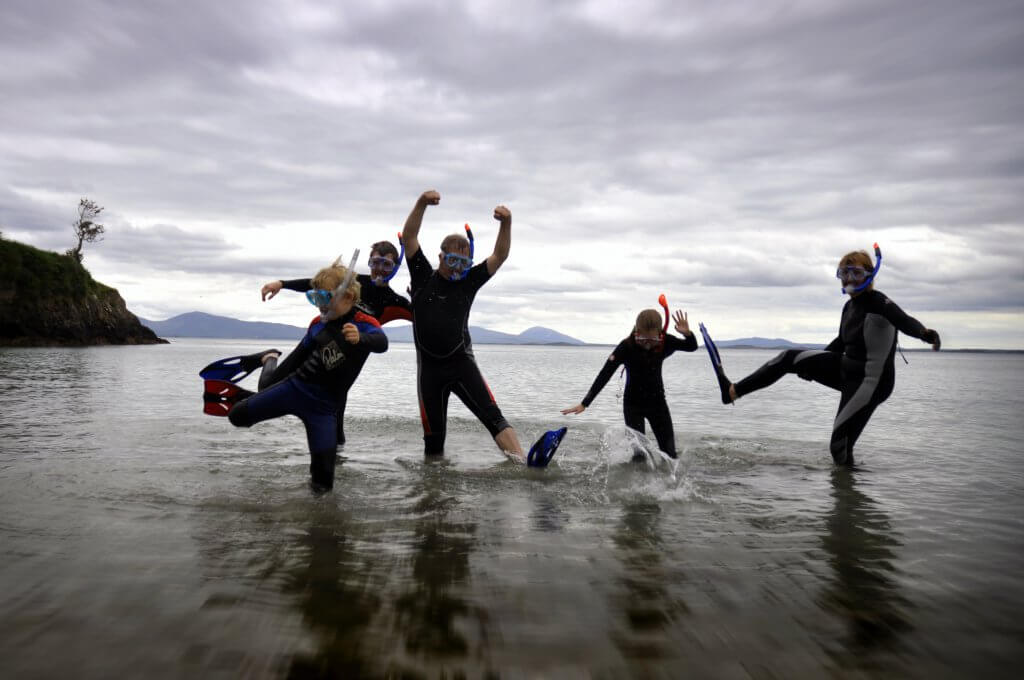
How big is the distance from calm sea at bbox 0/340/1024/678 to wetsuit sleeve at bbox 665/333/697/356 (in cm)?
138

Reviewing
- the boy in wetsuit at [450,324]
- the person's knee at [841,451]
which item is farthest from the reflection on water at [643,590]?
the person's knee at [841,451]

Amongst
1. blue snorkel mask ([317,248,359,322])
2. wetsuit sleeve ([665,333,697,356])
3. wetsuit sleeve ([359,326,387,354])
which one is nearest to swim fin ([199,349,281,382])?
blue snorkel mask ([317,248,359,322])

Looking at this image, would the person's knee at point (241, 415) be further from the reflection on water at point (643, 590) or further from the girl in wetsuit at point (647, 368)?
the girl in wetsuit at point (647, 368)

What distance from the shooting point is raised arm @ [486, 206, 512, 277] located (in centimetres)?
637

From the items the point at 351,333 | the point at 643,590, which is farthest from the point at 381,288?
the point at 643,590

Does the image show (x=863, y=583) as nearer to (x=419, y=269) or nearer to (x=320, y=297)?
(x=320, y=297)

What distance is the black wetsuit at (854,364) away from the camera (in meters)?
7.36

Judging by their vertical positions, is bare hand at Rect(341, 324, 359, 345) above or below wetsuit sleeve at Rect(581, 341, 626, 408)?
above

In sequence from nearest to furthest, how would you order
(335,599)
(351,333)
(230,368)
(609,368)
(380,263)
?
(335,599) → (351,333) → (230,368) → (380,263) → (609,368)

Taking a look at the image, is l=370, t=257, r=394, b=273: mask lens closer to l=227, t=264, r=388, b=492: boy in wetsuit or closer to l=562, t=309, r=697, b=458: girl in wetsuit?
l=227, t=264, r=388, b=492: boy in wetsuit

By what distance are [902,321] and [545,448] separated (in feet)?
13.1

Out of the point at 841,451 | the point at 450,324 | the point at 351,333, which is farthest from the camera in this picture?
the point at 841,451

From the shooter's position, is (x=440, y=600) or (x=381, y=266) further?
(x=381, y=266)

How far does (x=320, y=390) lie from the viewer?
5621 mm
